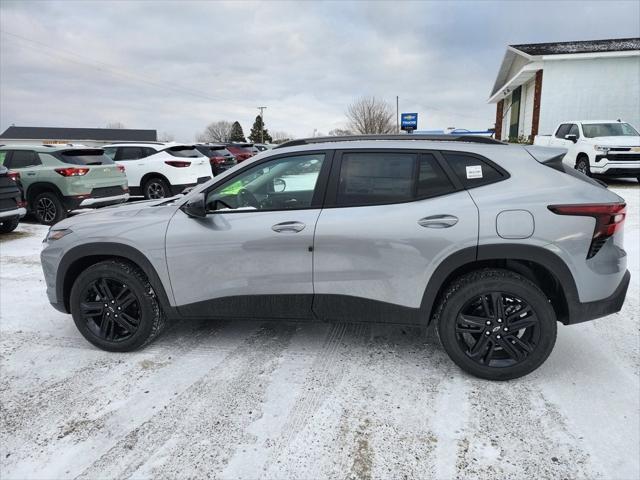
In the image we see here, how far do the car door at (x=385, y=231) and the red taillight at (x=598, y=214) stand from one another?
0.55m

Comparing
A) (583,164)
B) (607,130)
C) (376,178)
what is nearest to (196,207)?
(376,178)

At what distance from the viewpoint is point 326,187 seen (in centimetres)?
324

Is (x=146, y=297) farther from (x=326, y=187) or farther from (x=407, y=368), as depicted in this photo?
(x=407, y=368)

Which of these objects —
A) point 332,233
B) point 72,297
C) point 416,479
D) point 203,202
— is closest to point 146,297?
point 72,297

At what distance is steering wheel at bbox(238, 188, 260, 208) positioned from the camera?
135 inches

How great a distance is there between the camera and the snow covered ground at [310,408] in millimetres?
2387

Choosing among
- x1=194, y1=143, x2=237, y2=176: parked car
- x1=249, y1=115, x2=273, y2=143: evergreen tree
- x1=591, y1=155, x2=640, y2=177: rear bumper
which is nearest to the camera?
x1=591, y1=155, x2=640, y2=177: rear bumper

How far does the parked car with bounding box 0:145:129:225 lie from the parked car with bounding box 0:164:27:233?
31.1 inches

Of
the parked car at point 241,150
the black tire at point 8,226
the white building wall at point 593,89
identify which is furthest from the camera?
the white building wall at point 593,89

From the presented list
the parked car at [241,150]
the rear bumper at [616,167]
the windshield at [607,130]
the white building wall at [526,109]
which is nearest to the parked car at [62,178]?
the parked car at [241,150]

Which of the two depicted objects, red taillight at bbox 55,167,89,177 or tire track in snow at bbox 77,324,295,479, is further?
red taillight at bbox 55,167,89,177

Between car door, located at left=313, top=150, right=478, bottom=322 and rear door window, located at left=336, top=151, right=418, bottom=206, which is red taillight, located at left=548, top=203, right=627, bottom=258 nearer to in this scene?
car door, located at left=313, top=150, right=478, bottom=322

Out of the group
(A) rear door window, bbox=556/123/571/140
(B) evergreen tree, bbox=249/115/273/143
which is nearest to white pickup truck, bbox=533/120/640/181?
(A) rear door window, bbox=556/123/571/140

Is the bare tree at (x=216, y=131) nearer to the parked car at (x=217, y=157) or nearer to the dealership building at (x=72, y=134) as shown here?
the dealership building at (x=72, y=134)
